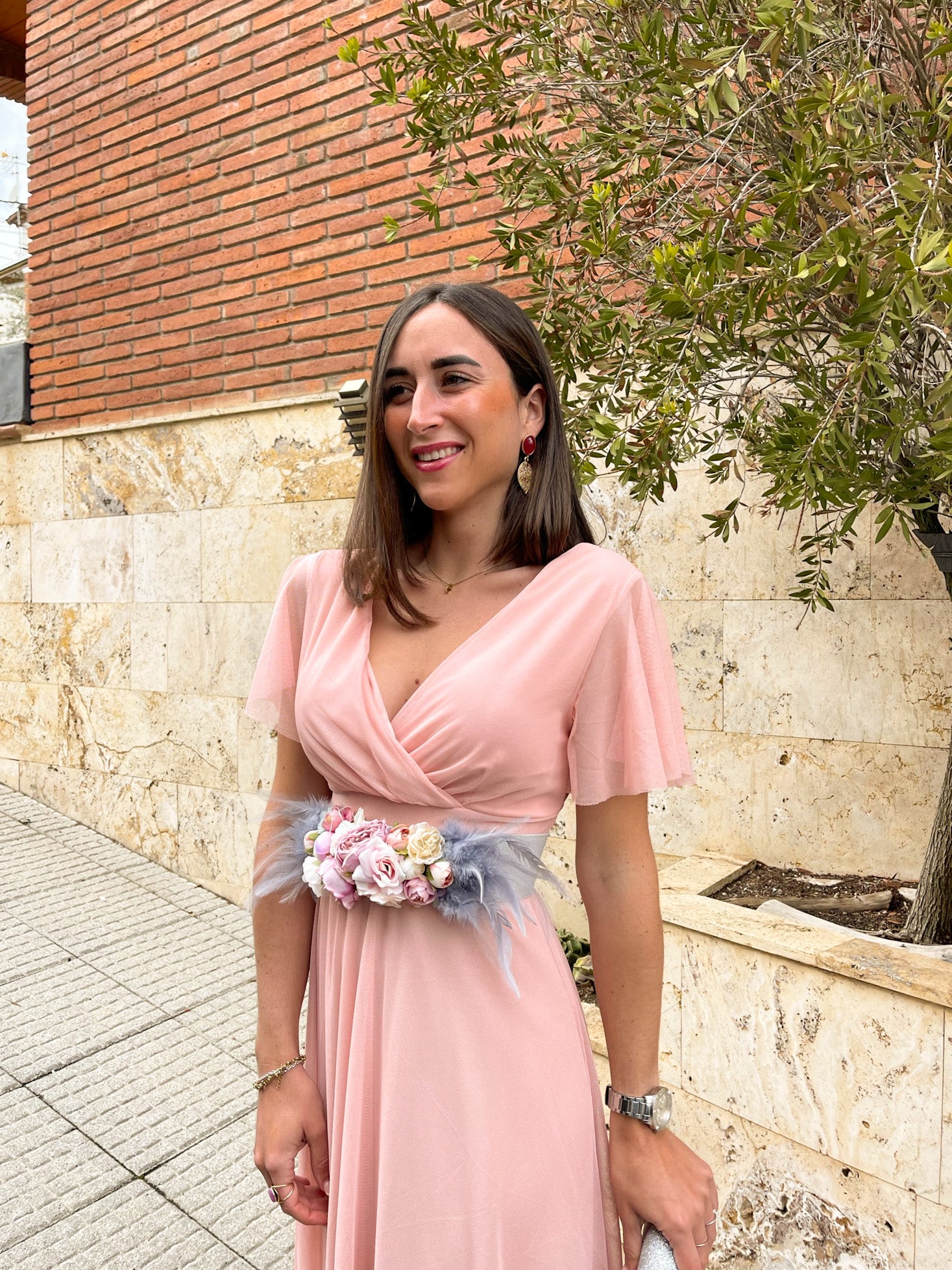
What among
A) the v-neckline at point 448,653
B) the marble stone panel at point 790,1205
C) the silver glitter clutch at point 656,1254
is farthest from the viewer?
the marble stone panel at point 790,1205

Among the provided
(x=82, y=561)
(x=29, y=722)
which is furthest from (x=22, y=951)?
(x=82, y=561)

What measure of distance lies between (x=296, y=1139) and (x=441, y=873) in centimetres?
53

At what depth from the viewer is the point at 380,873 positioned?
133 centimetres

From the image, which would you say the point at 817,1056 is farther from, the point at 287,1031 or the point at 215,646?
the point at 215,646

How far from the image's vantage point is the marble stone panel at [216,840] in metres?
5.43

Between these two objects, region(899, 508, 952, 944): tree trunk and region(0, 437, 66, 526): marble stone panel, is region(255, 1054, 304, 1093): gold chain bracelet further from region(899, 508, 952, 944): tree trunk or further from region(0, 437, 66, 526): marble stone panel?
region(0, 437, 66, 526): marble stone panel

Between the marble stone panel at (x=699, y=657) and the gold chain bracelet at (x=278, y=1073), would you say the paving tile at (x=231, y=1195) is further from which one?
the marble stone panel at (x=699, y=657)

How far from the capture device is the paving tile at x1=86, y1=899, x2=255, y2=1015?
4.30 m

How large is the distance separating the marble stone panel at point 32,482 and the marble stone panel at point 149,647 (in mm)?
1144

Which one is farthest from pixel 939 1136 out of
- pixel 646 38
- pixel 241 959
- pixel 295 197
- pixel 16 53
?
pixel 16 53

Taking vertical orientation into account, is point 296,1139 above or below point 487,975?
below

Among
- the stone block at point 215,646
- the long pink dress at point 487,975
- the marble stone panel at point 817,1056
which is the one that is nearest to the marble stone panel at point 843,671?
the marble stone panel at point 817,1056

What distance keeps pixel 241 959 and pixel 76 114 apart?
5673 millimetres

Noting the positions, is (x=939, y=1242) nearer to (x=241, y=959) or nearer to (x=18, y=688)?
(x=241, y=959)
